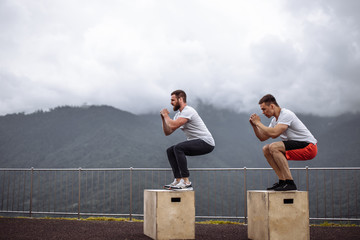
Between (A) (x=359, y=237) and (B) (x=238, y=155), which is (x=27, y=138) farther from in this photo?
(A) (x=359, y=237)

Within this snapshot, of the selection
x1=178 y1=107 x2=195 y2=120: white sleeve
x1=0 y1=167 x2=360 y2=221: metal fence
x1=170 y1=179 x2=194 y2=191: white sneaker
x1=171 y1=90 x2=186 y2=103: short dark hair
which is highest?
x1=171 y1=90 x2=186 y2=103: short dark hair

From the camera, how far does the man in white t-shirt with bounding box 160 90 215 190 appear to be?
4133 mm

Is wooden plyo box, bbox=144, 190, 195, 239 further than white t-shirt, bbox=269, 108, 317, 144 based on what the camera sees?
Yes

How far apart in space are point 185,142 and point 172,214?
2.91 feet

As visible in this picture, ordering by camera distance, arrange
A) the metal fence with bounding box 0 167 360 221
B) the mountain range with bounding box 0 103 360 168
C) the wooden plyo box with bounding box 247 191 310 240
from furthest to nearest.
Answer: the mountain range with bounding box 0 103 360 168, the metal fence with bounding box 0 167 360 221, the wooden plyo box with bounding box 247 191 310 240

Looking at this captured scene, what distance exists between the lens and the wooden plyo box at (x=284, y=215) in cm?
369

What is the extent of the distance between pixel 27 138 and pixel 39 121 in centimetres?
882

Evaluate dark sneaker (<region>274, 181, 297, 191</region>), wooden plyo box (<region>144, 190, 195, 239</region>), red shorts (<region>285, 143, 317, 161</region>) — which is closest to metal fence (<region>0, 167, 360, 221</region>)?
wooden plyo box (<region>144, 190, 195, 239</region>)

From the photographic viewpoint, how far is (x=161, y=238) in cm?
404

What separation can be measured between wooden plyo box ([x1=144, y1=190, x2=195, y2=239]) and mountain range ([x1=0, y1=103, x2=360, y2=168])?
61458mm

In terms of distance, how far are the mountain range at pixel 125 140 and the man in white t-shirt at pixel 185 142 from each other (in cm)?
6135

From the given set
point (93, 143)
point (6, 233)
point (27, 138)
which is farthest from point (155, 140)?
point (6, 233)

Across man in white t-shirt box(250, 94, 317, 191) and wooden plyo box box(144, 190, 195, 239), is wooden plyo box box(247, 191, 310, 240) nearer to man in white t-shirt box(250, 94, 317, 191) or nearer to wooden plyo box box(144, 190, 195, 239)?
man in white t-shirt box(250, 94, 317, 191)

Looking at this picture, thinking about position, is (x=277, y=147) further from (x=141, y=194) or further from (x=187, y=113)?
(x=141, y=194)
